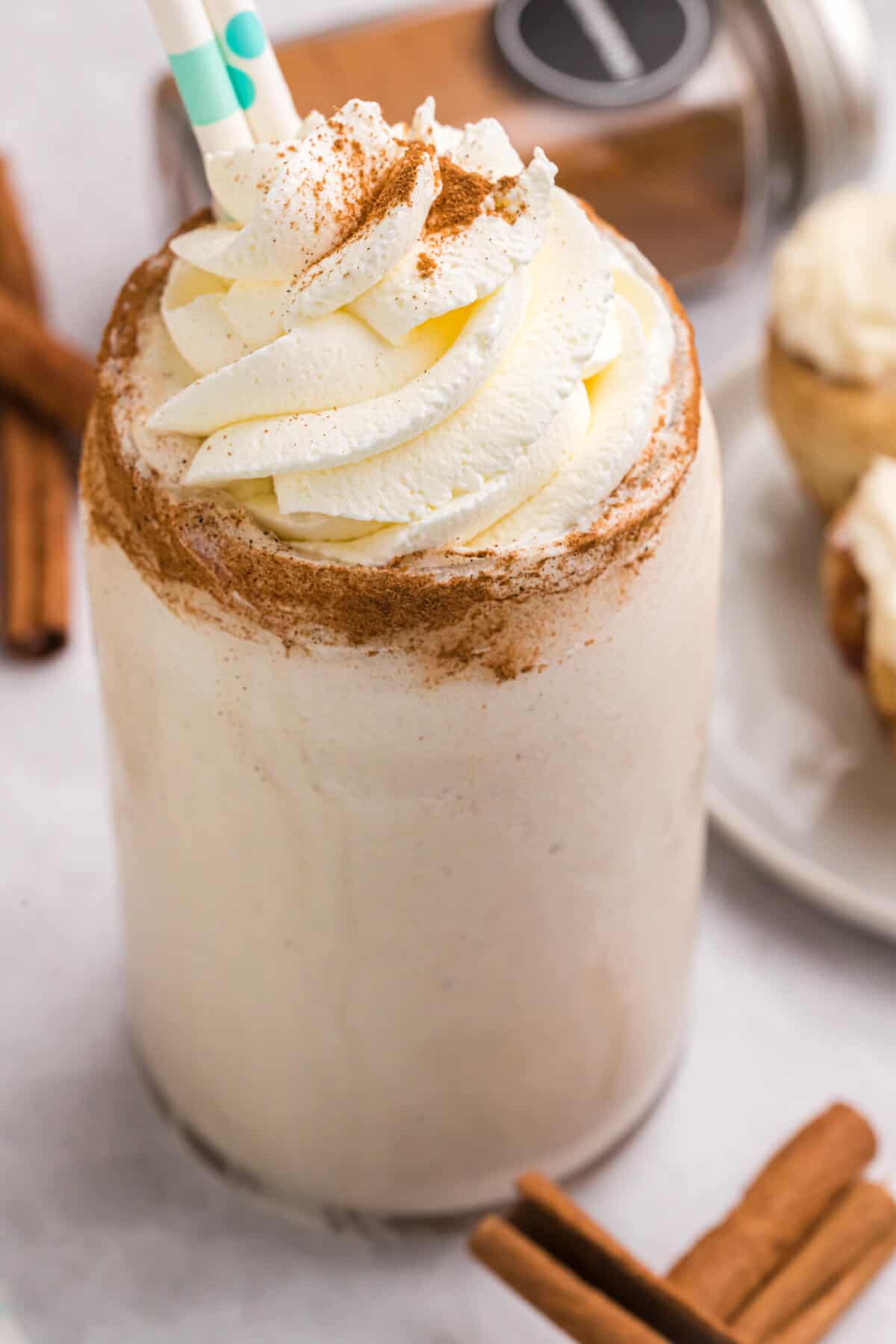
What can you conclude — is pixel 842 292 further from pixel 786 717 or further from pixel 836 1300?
pixel 836 1300

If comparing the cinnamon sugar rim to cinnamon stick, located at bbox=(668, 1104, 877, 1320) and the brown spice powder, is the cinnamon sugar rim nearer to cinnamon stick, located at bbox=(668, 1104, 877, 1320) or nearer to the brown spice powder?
the brown spice powder

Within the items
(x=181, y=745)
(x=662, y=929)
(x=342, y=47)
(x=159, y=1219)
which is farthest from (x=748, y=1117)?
(x=342, y=47)

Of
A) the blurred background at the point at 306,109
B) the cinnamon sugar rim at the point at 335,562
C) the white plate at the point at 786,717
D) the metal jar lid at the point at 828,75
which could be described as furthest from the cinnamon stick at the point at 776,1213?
the metal jar lid at the point at 828,75

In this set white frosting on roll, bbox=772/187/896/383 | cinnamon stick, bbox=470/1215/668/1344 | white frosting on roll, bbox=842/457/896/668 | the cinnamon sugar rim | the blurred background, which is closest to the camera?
the cinnamon sugar rim

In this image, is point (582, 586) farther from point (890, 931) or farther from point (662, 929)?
point (890, 931)

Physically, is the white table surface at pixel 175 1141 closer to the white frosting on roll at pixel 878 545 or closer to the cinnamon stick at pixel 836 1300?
the cinnamon stick at pixel 836 1300

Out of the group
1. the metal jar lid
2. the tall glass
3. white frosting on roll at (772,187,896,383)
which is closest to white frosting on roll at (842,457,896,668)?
white frosting on roll at (772,187,896,383)
